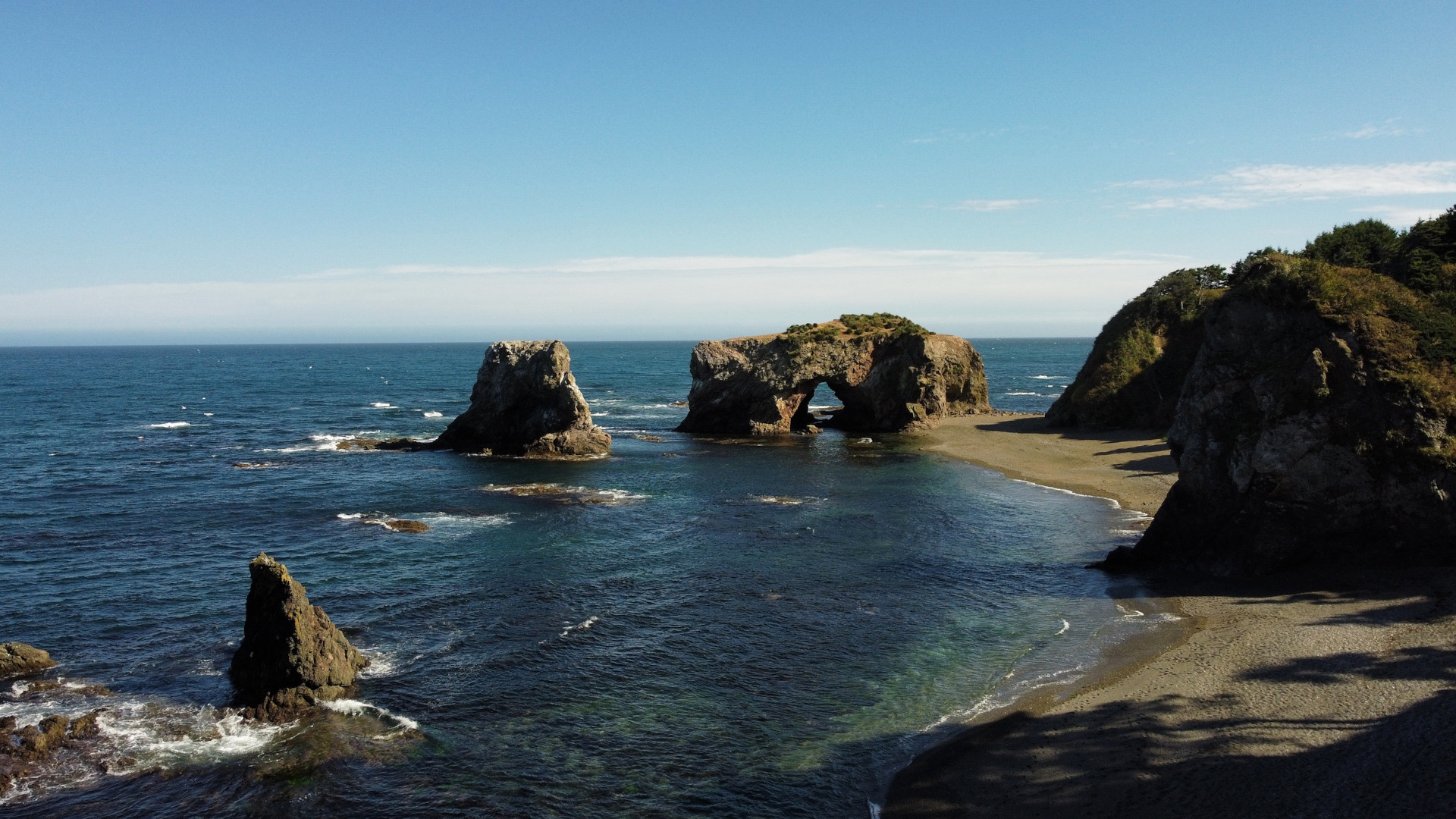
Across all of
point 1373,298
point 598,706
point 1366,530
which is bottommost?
point 598,706

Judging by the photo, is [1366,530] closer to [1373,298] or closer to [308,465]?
[1373,298]

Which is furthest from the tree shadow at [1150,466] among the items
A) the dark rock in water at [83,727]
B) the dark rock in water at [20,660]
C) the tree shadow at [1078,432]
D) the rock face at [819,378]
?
the dark rock in water at [20,660]

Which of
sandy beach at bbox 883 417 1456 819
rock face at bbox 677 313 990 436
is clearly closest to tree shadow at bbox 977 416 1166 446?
rock face at bbox 677 313 990 436

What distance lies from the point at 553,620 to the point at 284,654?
775 cm

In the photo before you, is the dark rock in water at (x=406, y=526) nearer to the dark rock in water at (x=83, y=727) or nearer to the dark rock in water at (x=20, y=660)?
the dark rock in water at (x=20, y=660)

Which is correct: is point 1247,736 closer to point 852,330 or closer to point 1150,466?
point 1150,466

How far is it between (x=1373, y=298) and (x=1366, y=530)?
24.5ft

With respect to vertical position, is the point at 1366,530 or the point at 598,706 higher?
the point at 1366,530

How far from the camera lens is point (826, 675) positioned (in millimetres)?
21891

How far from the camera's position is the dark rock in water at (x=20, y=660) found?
21953 millimetres

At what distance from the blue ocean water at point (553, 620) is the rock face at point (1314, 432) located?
4.88m

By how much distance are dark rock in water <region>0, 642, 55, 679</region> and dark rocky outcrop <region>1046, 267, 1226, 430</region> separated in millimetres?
59914

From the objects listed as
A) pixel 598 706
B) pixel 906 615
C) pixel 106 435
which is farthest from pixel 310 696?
pixel 106 435

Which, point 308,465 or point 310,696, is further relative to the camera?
point 308,465
